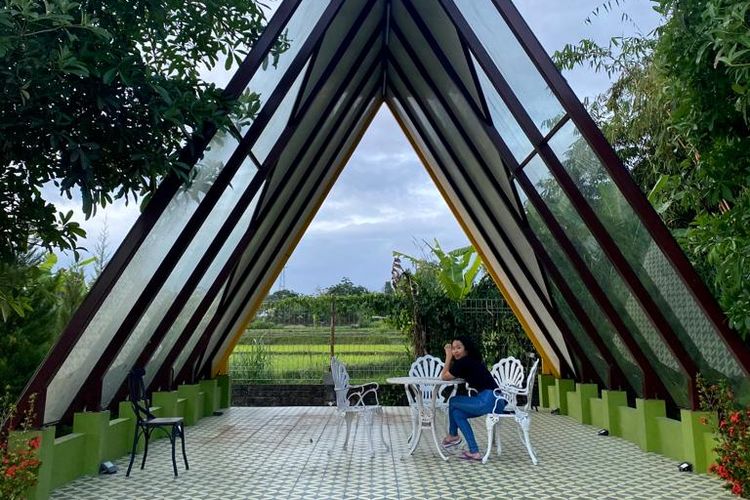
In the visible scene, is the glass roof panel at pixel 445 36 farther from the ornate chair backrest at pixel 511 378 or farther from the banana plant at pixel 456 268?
the banana plant at pixel 456 268

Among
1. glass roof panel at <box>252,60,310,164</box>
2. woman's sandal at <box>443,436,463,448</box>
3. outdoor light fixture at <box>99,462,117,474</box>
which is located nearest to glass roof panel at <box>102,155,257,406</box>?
glass roof panel at <box>252,60,310,164</box>

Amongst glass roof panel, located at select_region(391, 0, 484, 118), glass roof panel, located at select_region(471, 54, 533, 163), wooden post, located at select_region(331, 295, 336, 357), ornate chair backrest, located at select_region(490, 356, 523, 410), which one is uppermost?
→ glass roof panel, located at select_region(391, 0, 484, 118)

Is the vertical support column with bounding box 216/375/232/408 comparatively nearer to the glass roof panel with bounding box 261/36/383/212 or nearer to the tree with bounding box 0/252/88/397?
the tree with bounding box 0/252/88/397

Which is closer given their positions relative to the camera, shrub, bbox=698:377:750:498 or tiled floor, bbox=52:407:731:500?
shrub, bbox=698:377:750:498

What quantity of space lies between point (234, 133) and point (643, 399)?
4.94m

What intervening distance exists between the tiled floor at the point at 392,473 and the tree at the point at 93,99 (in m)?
2.50

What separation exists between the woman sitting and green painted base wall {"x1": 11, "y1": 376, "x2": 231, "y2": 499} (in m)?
3.35

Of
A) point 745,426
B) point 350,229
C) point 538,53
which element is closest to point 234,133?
point 538,53

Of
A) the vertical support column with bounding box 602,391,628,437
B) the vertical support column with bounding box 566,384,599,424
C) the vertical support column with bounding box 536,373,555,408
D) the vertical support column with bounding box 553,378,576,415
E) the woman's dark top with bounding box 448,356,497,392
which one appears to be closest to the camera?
the woman's dark top with bounding box 448,356,497,392

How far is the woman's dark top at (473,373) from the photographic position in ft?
18.7

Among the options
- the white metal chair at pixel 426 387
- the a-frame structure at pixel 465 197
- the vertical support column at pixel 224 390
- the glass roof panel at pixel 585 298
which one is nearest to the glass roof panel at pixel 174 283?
the a-frame structure at pixel 465 197

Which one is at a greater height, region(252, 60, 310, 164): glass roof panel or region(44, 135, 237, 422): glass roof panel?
region(252, 60, 310, 164): glass roof panel

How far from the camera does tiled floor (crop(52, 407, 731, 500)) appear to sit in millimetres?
4359

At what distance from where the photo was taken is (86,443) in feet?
16.7
